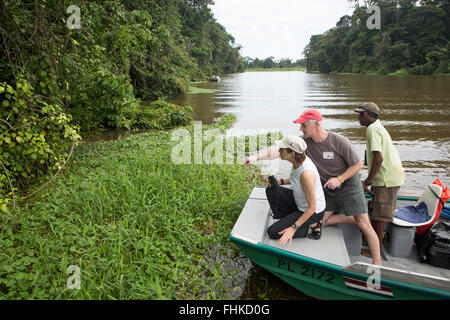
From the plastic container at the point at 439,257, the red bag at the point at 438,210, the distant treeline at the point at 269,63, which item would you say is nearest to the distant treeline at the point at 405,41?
the red bag at the point at 438,210

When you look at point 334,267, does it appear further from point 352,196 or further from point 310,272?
point 352,196

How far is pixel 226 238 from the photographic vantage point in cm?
423

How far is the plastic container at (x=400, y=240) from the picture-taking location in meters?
3.36

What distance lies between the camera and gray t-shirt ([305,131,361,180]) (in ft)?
10.8

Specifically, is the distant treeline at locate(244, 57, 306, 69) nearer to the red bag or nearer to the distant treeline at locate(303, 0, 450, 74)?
the distant treeline at locate(303, 0, 450, 74)

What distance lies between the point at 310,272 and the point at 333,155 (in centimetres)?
131

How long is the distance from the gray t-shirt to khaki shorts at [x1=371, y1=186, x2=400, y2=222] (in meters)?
0.45

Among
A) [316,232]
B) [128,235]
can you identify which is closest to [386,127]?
[316,232]

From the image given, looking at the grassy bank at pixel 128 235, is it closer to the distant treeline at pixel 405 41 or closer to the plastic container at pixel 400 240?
the plastic container at pixel 400 240

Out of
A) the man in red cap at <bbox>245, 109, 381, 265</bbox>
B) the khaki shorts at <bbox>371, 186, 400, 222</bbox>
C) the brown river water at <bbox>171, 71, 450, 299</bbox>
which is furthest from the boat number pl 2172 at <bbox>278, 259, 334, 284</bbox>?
the khaki shorts at <bbox>371, 186, 400, 222</bbox>

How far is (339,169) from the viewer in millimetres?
3365

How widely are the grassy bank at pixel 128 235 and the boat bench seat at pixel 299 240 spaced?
2.22 ft
